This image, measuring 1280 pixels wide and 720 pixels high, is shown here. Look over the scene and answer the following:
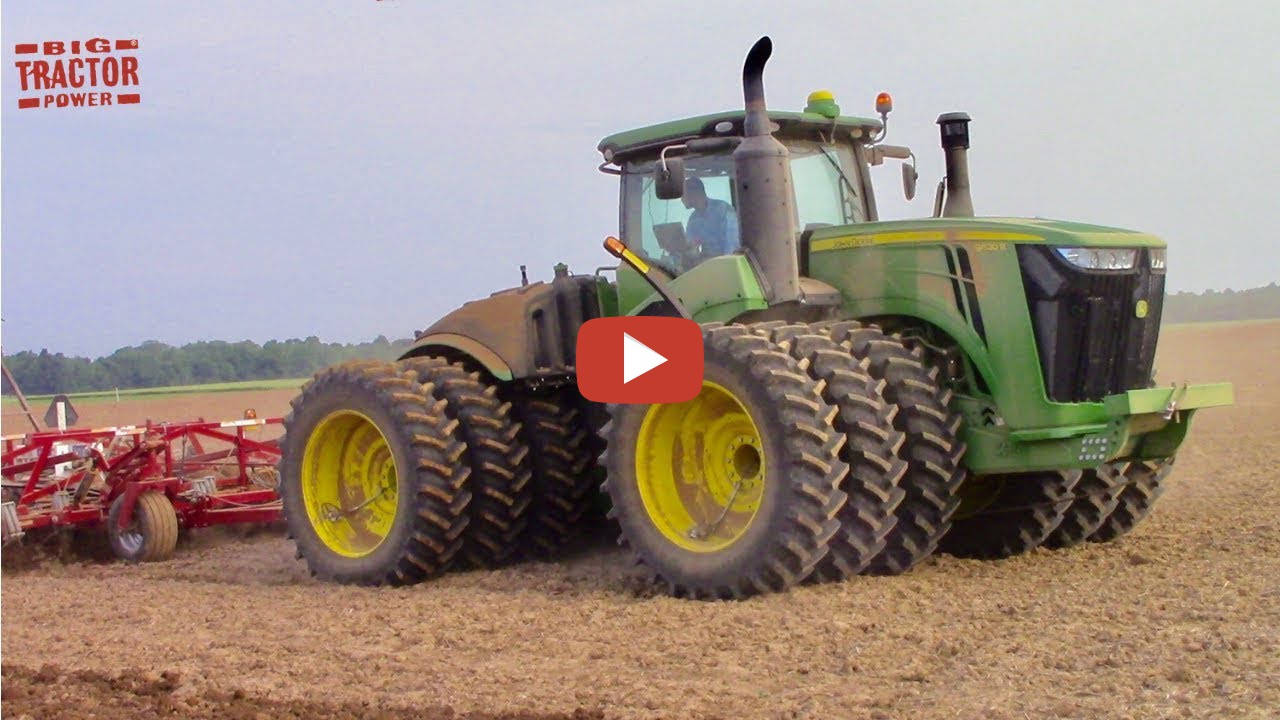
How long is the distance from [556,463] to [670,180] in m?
2.13

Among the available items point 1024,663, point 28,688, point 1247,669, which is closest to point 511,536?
point 28,688

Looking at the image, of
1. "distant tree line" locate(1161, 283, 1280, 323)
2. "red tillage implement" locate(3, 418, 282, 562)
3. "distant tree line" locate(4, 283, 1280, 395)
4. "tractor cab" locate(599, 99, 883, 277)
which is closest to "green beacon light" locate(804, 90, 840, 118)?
"tractor cab" locate(599, 99, 883, 277)

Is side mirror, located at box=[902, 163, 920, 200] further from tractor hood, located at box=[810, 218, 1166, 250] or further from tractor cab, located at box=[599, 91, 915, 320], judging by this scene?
tractor hood, located at box=[810, 218, 1166, 250]

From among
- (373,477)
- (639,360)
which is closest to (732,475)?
(639,360)

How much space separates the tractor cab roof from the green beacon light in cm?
2

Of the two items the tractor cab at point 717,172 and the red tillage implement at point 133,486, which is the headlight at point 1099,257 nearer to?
the tractor cab at point 717,172

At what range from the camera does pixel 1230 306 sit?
172ft

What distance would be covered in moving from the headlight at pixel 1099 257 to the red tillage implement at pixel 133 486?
673 centimetres

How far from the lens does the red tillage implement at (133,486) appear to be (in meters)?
11.1

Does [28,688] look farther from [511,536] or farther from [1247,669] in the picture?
[1247,669]

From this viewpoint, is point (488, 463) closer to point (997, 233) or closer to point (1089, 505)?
point (997, 233)

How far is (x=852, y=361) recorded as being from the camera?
23.3 ft

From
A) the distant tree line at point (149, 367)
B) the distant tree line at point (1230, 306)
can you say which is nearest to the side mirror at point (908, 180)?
the distant tree line at point (149, 367)

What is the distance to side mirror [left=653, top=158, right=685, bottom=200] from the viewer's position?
7.68 metres
